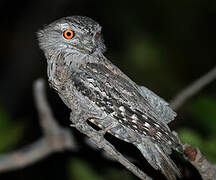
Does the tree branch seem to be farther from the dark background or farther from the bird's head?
the dark background

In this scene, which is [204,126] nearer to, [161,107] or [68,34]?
[161,107]

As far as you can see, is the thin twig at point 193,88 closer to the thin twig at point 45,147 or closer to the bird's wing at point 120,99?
the thin twig at point 45,147

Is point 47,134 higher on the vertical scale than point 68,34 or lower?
lower

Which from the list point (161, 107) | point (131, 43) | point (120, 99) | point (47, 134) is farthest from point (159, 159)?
point (131, 43)

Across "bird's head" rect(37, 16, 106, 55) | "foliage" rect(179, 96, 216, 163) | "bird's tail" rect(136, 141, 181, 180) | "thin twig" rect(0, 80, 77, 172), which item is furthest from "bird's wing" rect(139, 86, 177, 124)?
"thin twig" rect(0, 80, 77, 172)

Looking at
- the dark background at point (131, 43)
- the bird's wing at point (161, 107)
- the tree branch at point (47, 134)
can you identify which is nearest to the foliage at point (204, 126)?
the tree branch at point (47, 134)

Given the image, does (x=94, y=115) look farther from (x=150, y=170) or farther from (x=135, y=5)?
(x=135, y=5)

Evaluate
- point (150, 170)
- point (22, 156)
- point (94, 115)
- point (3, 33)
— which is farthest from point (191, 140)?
point (3, 33)
